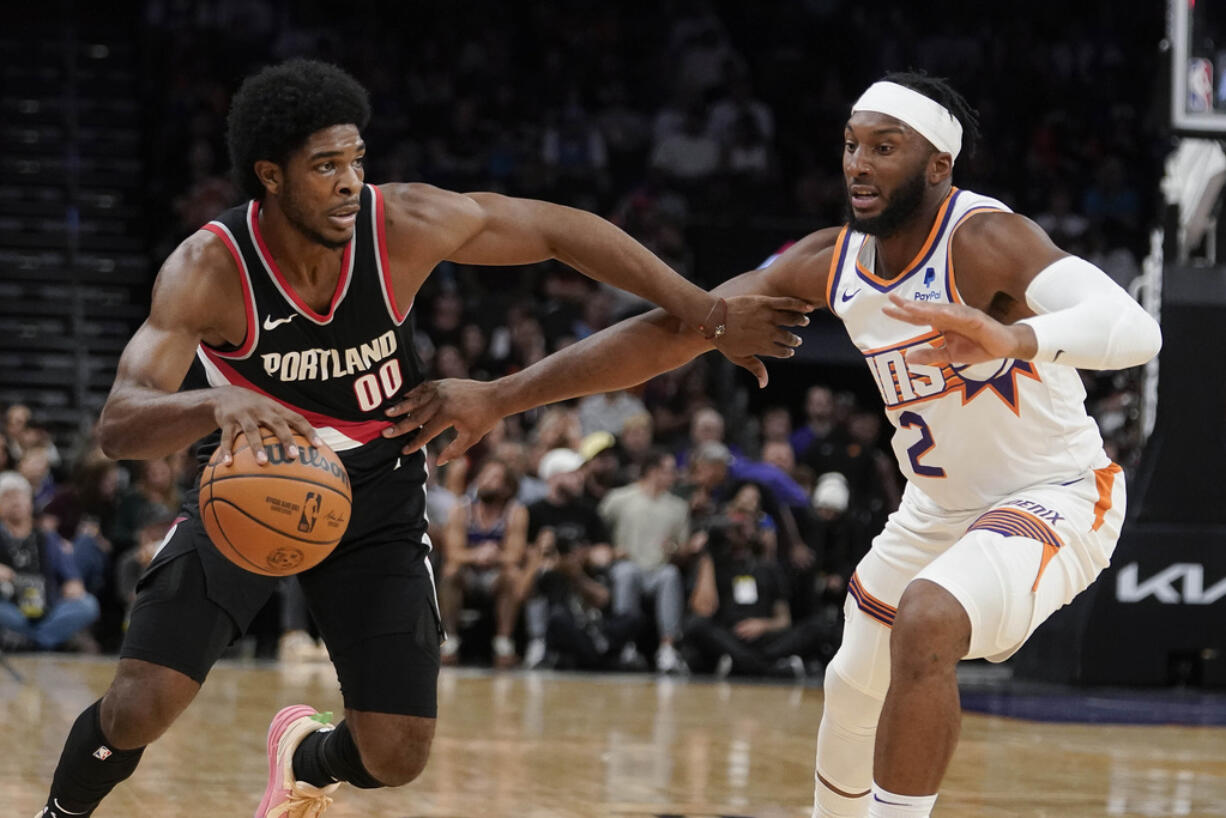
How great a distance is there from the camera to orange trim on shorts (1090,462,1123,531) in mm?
4723

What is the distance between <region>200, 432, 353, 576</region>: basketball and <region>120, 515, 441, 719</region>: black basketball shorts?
268mm

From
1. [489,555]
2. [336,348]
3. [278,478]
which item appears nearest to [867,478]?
[489,555]

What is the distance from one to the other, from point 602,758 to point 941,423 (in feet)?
11.7

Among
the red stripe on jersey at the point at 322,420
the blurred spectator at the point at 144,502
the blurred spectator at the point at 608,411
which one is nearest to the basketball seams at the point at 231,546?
the red stripe on jersey at the point at 322,420

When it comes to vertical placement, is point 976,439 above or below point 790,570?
above

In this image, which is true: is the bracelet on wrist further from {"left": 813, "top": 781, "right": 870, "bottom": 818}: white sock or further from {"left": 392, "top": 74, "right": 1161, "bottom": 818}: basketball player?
{"left": 813, "top": 781, "right": 870, "bottom": 818}: white sock

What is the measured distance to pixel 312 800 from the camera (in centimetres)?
531

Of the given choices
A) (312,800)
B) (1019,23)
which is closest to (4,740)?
(312,800)

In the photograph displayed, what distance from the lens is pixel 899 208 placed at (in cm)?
482

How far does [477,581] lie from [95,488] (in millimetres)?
2902

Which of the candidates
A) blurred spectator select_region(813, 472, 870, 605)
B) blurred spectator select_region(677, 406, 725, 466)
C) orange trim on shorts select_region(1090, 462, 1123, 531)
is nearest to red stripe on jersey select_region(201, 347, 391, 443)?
orange trim on shorts select_region(1090, 462, 1123, 531)

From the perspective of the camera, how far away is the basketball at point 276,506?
170 inches

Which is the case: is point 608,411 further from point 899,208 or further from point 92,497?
point 899,208

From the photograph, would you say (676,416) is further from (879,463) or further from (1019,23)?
(1019,23)
